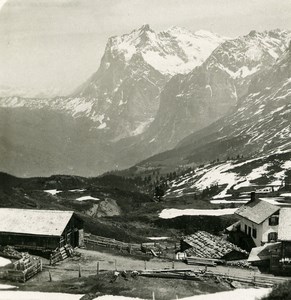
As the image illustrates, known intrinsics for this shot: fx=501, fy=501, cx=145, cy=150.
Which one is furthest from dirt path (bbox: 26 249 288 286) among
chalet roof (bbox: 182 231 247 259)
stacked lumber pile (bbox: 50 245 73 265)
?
chalet roof (bbox: 182 231 247 259)

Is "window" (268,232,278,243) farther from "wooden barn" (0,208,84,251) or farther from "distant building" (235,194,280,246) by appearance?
"wooden barn" (0,208,84,251)

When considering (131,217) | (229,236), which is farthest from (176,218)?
(229,236)

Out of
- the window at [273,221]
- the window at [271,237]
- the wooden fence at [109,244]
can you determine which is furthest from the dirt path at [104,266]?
the window at [273,221]

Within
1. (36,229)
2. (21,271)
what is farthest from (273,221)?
(21,271)

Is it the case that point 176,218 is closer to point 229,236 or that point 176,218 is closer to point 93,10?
point 229,236

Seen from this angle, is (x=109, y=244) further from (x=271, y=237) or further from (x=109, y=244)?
(x=271, y=237)

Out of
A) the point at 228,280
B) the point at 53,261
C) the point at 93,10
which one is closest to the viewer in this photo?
the point at 228,280

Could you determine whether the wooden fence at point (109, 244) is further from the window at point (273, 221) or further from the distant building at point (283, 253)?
the distant building at point (283, 253)
